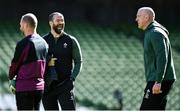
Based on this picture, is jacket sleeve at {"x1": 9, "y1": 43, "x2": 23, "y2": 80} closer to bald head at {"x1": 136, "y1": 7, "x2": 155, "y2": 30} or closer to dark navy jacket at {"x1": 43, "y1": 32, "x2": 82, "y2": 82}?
dark navy jacket at {"x1": 43, "y1": 32, "x2": 82, "y2": 82}

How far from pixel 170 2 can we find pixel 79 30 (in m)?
2.35

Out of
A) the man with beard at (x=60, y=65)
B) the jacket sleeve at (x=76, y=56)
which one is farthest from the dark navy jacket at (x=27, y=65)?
the jacket sleeve at (x=76, y=56)

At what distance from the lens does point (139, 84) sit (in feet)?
39.0

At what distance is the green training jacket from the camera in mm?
5328

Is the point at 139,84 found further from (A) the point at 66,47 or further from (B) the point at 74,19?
(A) the point at 66,47

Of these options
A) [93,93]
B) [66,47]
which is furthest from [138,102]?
[66,47]

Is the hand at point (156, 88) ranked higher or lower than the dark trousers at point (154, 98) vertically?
higher

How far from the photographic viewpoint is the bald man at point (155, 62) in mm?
5336

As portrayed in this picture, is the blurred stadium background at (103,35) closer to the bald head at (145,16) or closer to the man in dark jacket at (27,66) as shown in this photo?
the bald head at (145,16)

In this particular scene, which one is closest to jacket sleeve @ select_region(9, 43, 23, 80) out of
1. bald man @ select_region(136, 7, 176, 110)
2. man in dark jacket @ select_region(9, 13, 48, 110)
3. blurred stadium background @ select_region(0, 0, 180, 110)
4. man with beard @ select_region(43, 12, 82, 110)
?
man in dark jacket @ select_region(9, 13, 48, 110)

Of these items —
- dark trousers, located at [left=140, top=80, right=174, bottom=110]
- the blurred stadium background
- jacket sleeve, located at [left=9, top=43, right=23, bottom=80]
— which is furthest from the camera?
the blurred stadium background

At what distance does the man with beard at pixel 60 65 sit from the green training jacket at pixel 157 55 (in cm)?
92

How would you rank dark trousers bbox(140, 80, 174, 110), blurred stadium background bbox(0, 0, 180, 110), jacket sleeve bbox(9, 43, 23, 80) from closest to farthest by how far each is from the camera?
jacket sleeve bbox(9, 43, 23, 80), dark trousers bbox(140, 80, 174, 110), blurred stadium background bbox(0, 0, 180, 110)

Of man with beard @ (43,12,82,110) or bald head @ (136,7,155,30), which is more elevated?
bald head @ (136,7,155,30)
